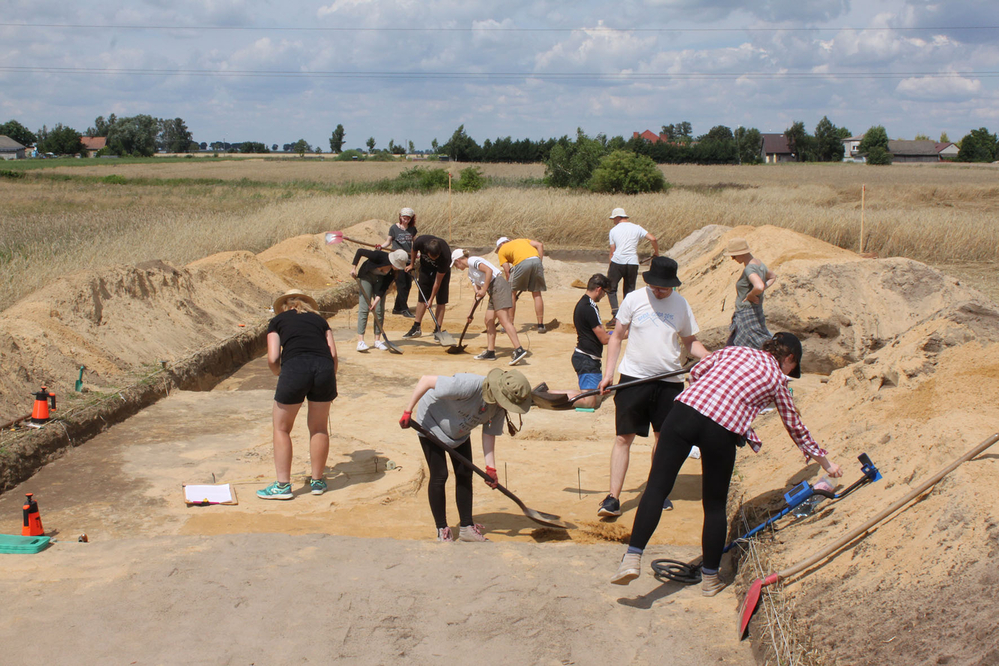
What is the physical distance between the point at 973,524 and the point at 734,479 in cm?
236

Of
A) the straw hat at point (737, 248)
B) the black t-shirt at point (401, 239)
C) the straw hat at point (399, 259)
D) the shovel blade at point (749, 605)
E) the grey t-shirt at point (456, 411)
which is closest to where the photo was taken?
the shovel blade at point (749, 605)

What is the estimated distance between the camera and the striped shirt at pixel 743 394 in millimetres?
3975

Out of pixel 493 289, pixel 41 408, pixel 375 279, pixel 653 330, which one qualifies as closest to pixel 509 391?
pixel 653 330

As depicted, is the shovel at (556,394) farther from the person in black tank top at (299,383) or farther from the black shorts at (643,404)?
the person in black tank top at (299,383)

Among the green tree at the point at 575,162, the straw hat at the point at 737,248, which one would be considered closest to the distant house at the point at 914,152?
the green tree at the point at 575,162

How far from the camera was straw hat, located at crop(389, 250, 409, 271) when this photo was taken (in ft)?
32.6

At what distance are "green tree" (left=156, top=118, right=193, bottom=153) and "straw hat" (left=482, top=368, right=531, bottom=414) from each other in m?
121

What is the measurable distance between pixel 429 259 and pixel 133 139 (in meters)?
87.3

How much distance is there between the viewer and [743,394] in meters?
4.02

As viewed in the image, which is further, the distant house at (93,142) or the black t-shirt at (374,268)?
the distant house at (93,142)

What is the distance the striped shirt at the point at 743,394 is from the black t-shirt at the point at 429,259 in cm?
658

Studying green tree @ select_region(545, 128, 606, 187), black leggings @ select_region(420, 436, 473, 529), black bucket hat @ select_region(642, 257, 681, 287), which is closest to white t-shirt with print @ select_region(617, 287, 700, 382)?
black bucket hat @ select_region(642, 257, 681, 287)

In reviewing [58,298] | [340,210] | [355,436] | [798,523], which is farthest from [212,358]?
[340,210]

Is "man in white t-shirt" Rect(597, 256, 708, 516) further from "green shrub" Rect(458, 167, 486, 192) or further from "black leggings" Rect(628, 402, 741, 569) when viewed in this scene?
"green shrub" Rect(458, 167, 486, 192)
